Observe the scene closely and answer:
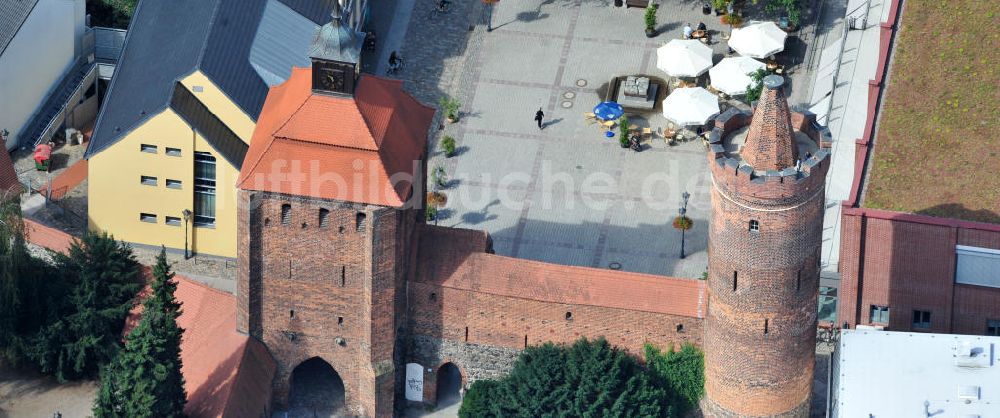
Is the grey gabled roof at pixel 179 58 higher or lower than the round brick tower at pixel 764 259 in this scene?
higher

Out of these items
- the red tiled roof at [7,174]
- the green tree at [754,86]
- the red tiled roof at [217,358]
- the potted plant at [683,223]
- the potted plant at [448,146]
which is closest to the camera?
the red tiled roof at [217,358]

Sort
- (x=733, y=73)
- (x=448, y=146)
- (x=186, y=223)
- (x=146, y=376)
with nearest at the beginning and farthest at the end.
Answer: (x=146, y=376) → (x=186, y=223) → (x=448, y=146) → (x=733, y=73)

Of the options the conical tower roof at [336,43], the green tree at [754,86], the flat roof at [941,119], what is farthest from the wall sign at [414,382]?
the green tree at [754,86]

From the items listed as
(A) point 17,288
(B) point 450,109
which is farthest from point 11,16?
(B) point 450,109

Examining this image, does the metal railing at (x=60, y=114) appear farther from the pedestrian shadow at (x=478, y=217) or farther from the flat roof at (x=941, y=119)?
the flat roof at (x=941, y=119)

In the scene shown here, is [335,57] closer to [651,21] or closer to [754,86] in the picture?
[754,86]

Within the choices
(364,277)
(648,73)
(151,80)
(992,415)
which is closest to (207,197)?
(151,80)
